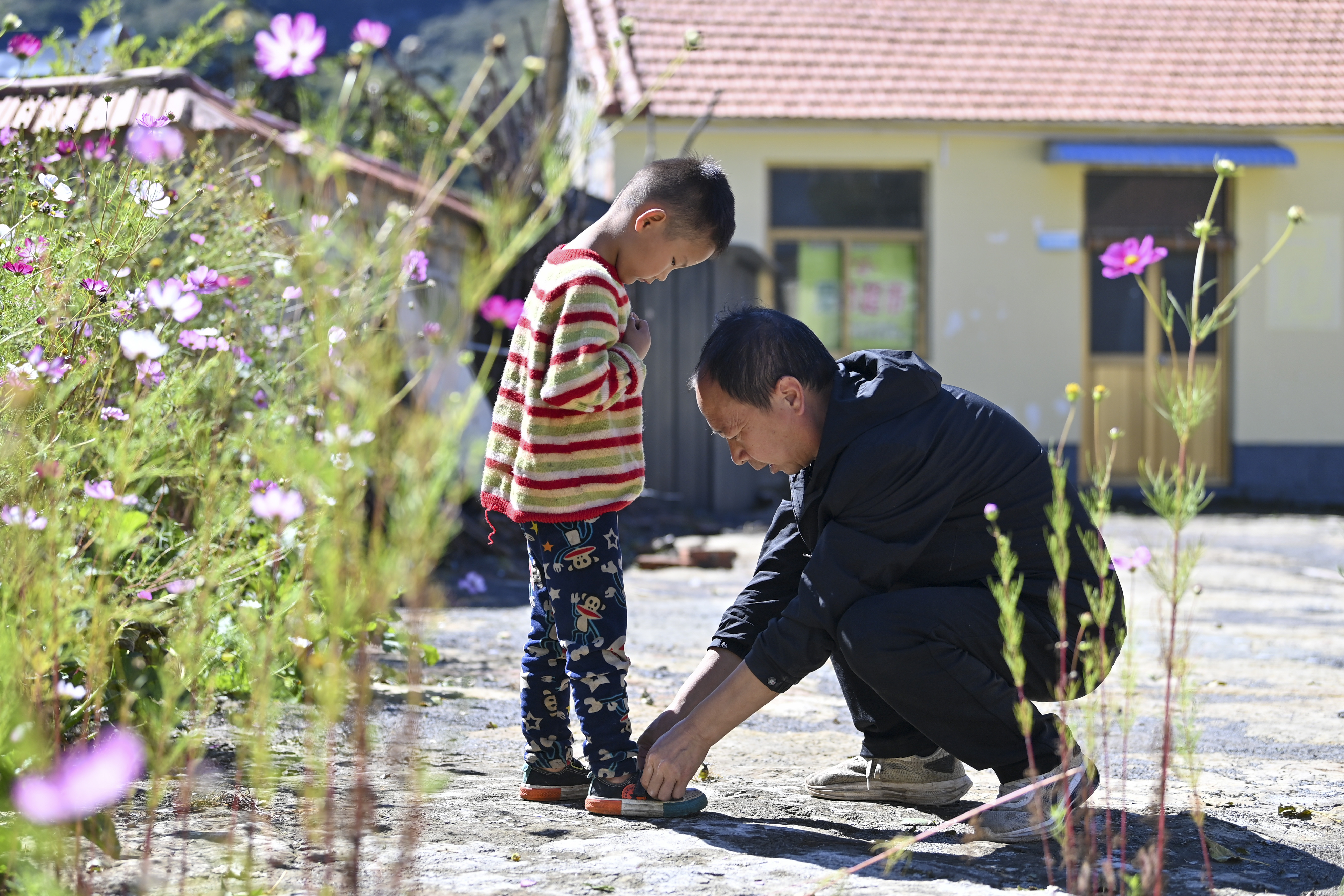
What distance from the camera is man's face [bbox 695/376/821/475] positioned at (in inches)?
98.4

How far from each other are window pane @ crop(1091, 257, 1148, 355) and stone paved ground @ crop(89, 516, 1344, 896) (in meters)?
8.71

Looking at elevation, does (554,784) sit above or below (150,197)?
below

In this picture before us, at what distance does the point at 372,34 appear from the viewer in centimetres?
147

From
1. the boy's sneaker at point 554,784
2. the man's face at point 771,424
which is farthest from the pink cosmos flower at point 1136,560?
the boy's sneaker at point 554,784

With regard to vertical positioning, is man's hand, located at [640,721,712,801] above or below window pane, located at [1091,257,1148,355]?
below

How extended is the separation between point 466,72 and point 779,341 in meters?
41.7

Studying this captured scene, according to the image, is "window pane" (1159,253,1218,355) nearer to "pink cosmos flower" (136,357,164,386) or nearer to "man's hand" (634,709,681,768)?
"man's hand" (634,709,681,768)

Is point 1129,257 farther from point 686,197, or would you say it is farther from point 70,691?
point 70,691

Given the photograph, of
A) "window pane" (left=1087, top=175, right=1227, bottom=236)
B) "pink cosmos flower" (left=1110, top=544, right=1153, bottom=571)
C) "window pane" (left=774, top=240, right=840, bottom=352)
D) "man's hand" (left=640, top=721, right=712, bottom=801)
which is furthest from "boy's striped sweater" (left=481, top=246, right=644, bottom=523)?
"window pane" (left=1087, top=175, right=1227, bottom=236)

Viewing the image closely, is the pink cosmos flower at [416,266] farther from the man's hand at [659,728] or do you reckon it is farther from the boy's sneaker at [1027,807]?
the boy's sneaker at [1027,807]

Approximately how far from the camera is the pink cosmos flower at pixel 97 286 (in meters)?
2.14

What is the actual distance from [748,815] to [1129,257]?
1244 millimetres

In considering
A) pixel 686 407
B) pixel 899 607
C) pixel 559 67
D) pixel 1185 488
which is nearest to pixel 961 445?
pixel 899 607

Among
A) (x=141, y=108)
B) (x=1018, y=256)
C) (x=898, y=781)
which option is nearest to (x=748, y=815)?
(x=898, y=781)
